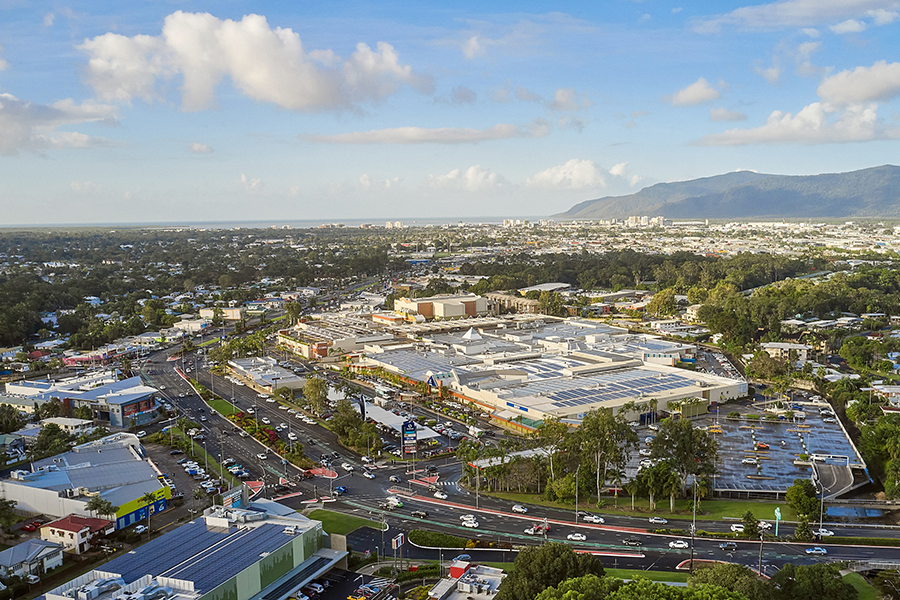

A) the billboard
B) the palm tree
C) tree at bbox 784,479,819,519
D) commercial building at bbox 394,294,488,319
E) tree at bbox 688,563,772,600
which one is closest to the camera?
tree at bbox 688,563,772,600

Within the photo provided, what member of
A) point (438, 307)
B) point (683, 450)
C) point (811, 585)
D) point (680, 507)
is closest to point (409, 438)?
point (680, 507)

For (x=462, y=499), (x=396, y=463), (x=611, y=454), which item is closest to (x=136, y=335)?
(x=396, y=463)

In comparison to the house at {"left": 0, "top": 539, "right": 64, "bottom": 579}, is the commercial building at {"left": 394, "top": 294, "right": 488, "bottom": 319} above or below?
above

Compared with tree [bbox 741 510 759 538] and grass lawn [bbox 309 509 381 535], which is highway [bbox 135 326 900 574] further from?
grass lawn [bbox 309 509 381 535]

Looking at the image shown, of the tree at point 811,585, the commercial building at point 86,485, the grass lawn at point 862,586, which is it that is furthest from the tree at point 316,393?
the grass lawn at point 862,586

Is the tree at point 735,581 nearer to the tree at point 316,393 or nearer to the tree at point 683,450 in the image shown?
the tree at point 683,450

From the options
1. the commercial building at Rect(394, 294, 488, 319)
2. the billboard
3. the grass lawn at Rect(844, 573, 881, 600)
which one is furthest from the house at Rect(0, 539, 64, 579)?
the commercial building at Rect(394, 294, 488, 319)

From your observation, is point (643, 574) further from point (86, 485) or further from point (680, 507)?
point (86, 485)
